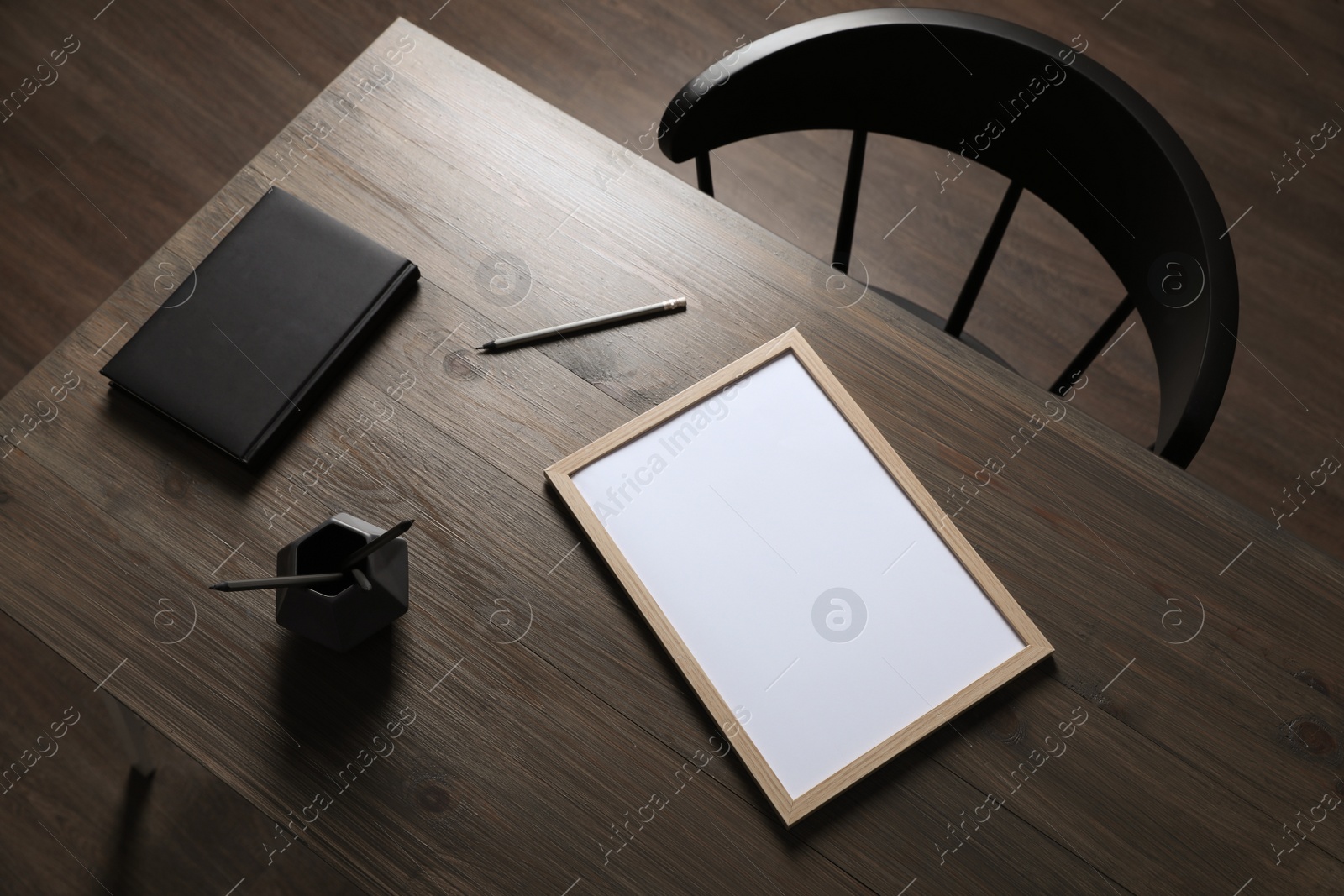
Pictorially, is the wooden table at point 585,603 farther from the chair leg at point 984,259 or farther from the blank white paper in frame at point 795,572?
the chair leg at point 984,259

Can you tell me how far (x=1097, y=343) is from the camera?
116 centimetres

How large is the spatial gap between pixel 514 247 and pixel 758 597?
437 millimetres

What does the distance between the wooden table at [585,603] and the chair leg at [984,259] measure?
275mm

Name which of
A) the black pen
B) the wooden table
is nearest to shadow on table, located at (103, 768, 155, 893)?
the wooden table

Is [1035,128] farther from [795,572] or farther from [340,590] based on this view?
[340,590]

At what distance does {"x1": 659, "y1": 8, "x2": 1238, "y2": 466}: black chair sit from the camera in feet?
3.05

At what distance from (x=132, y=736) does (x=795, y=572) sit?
118 centimetres

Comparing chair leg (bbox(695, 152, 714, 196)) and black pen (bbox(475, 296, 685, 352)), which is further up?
chair leg (bbox(695, 152, 714, 196))

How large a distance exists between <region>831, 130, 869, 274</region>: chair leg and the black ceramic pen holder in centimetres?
62

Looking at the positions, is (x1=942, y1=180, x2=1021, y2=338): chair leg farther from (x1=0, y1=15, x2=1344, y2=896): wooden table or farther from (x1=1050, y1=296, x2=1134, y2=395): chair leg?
(x1=0, y1=15, x2=1344, y2=896): wooden table

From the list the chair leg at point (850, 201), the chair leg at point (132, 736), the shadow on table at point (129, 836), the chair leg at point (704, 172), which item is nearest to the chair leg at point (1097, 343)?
the chair leg at point (850, 201)

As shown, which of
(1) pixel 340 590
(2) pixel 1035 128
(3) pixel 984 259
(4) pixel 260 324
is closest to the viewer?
(1) pixel 340 590

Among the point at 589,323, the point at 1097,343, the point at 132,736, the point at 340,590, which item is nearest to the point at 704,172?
the point at 589,323

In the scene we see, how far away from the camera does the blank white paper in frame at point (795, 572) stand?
820 mm
